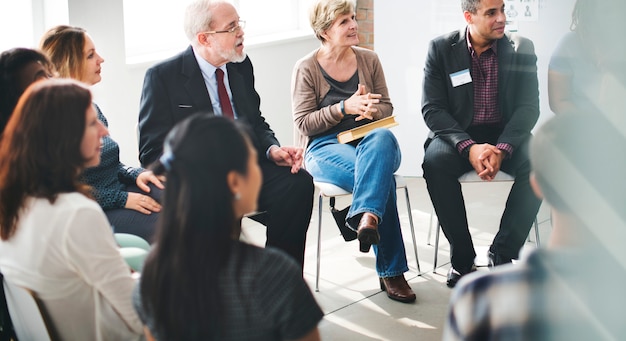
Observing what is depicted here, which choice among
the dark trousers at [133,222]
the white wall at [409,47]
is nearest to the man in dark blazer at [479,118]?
the dark trousers at [133,222]

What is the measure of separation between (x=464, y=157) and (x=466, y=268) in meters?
0.50

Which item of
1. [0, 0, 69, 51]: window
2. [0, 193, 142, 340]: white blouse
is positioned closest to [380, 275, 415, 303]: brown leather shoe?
[0, 193, 142, 340]: white blouse

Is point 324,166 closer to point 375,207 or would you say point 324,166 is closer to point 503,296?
point 375,207

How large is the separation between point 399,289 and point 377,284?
22 centimetres

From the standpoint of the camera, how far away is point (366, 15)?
5.41 meters

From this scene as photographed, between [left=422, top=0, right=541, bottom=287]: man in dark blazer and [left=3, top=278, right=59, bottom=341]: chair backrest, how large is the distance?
196 cm

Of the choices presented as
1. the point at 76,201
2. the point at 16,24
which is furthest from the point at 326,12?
the point at 76,201

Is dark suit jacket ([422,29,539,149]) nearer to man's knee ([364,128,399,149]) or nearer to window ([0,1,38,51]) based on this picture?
man's knee ([364,128,399,149])

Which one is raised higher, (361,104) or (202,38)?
(202,38)

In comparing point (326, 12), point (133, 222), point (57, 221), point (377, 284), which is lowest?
point (377, 284)

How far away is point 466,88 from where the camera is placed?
10.7 ft

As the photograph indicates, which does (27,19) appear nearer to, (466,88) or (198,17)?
(198,17)

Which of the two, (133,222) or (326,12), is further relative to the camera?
(326,12)

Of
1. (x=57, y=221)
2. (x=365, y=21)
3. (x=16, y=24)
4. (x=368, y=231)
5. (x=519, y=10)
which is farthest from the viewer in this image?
(x=365, y=21)
